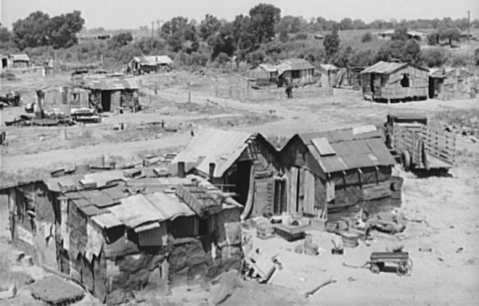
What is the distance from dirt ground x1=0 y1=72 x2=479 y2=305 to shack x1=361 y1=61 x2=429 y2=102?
1112 mm

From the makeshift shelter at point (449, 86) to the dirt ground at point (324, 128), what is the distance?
180 centimetres

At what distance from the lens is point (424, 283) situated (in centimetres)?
1574

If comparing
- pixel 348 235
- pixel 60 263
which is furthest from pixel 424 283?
pixel 60 263

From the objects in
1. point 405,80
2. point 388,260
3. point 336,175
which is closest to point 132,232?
point 388,260

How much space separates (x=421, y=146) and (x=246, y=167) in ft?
33.0

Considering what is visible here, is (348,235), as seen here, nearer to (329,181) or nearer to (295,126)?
(329,181)

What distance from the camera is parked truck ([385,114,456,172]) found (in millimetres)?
27000

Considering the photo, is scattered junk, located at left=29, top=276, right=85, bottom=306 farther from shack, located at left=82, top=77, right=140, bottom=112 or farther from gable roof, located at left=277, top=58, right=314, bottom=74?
gable roof, located at left=277, top=58, right=314, bottom=74

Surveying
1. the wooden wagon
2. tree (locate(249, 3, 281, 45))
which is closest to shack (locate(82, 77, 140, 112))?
the wooden wagon

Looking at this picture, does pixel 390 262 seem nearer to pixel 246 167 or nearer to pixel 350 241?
pixel 350 241

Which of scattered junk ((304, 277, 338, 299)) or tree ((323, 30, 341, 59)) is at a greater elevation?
tree ((323, 30, 341, 59))

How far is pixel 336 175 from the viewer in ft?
65.8

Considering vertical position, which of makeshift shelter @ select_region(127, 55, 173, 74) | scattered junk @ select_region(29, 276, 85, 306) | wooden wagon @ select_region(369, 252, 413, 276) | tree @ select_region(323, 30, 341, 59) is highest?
tree @ select_region(323, 30, 341, 59)

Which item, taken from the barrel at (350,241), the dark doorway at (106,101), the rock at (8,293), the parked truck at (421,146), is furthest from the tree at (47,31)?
the rock at (8,293)
